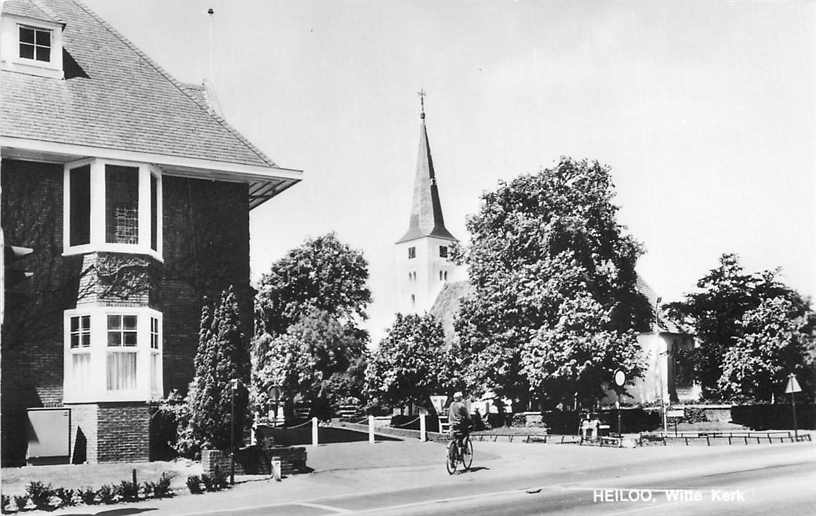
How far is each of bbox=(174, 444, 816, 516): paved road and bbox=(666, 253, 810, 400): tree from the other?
23.2 meters

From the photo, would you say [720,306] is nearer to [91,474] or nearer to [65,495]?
[91,474]

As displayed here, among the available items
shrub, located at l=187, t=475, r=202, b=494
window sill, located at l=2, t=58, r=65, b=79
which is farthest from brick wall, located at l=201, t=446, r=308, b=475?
window sill, located at l=2, t=58, r=65, b=79

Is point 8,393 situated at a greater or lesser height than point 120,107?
lesser

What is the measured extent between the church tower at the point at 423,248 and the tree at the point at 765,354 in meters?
46.9

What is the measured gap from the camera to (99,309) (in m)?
19.0

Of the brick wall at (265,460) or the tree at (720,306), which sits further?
the tree at (720,306)

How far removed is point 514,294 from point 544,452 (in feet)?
47.5

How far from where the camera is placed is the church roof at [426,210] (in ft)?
277

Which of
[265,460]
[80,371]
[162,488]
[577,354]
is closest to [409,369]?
[577,354]

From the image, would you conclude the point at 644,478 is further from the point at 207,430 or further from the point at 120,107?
the point at 120,107

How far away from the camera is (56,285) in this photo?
19.0 m

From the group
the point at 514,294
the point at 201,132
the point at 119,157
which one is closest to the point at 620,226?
the point at 514,294

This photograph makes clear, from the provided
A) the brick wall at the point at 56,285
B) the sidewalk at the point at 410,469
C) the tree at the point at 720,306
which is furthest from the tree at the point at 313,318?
the brick wall at the point at 56,285

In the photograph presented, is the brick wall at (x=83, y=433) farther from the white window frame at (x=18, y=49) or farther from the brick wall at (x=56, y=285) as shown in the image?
the white window frame at (x=18, y=49)
